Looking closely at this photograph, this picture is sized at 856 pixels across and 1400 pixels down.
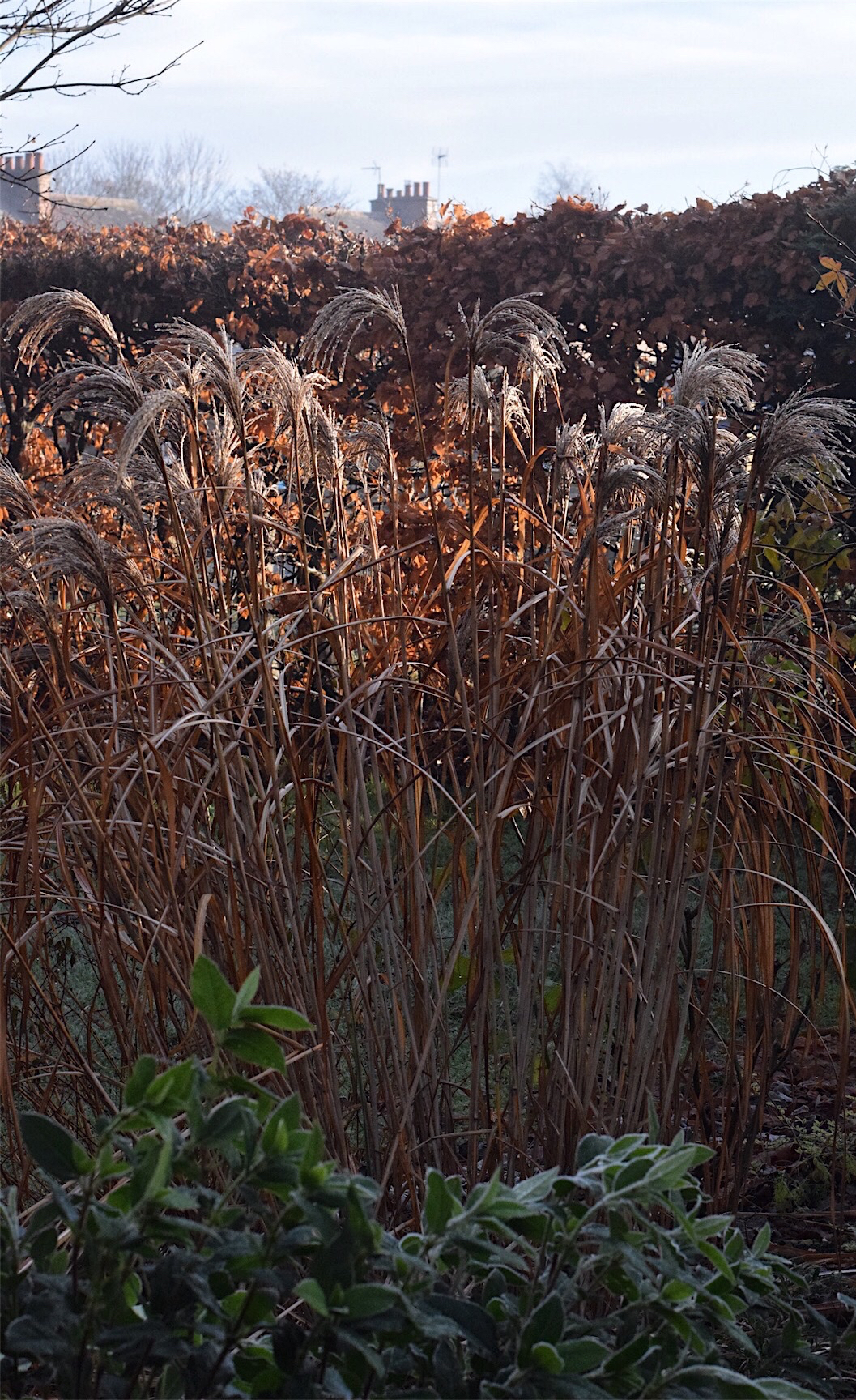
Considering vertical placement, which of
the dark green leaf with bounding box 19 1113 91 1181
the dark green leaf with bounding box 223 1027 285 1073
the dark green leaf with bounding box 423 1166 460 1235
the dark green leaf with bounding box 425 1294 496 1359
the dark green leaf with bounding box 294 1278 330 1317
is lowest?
the dark green leaf with bounding box 425 1294 496 1359

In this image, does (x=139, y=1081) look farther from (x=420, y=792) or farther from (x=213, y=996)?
(x=420, y=792)

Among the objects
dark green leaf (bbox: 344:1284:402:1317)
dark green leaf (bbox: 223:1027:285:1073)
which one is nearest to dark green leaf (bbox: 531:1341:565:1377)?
dark green leaf (bbox: 344:1284:402:1317)

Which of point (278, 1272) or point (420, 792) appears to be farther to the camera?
point (420, 792)

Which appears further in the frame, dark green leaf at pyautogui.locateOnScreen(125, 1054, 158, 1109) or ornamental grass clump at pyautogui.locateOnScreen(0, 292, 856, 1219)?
ornamental grass clump at pyautogui.locateOnScreen(0, 292, 856, 1219)

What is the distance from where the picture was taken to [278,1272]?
33.4 inches

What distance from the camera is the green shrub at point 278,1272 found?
807mm

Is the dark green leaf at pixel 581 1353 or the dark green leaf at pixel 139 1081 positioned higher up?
the dark green leaf at pixel 139 1081

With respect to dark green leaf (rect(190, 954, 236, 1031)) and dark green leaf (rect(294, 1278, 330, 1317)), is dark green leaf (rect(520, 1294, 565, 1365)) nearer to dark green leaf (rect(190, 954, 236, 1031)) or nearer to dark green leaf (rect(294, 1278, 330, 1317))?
dark green leaf (rect(294, 1278, 330, 1317))

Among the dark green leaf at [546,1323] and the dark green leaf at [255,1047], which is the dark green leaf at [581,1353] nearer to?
the dark green leaf at [546,1323]

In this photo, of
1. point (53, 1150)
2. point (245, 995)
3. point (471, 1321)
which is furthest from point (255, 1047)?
point (471, 1321)

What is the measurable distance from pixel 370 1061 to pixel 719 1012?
1161mm

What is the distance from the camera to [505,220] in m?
4.87

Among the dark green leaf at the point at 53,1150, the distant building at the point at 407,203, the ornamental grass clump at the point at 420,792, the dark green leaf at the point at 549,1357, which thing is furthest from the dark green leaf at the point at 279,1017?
the distant building at the point at 407,203

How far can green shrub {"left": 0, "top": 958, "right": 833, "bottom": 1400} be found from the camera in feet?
2.65
